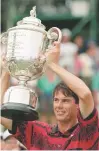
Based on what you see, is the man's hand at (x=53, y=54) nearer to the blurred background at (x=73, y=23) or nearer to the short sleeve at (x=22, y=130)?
the short sleeve at (x=22, y=130)

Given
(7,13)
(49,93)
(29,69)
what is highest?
(7,13)

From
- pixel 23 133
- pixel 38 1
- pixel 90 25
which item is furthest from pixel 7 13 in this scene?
pixel 23 133

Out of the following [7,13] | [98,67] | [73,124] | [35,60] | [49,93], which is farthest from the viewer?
[7,13]

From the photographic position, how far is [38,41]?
409 cm

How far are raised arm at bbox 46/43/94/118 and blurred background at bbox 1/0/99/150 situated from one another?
6261mm

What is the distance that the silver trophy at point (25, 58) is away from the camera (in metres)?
4.04

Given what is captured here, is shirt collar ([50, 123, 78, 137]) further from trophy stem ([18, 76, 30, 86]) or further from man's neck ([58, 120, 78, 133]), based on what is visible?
trophy stem ([18, 76, 30, 86])

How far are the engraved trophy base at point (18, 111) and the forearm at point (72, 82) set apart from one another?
285mm

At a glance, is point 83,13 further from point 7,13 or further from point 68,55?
point 68,55

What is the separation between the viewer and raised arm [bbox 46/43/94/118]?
398 centimetres

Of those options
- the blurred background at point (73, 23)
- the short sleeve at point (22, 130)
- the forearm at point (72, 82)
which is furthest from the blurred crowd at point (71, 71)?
the forearm at point (72, 82)

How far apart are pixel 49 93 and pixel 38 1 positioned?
4089mm

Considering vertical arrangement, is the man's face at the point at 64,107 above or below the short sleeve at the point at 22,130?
above

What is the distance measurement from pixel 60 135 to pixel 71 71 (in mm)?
6151
